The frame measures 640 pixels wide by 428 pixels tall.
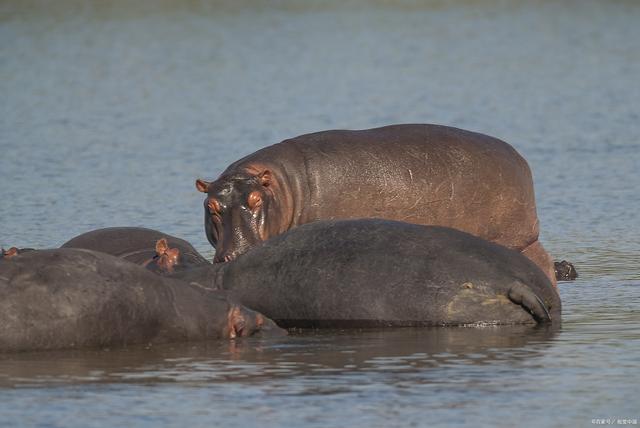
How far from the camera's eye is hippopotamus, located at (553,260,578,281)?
12.3 metres

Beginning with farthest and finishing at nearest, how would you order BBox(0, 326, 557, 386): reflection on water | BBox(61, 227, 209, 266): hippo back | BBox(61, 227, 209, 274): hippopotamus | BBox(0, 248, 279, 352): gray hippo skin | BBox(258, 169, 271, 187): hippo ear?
1. BBox(258, 169, 271, 187): hippo ear
2. BBox(61, 227, 209, 266): hippo back
3. BBox(61, 227, 209, 274): hippopotamus
4. BBox(0, 248, 279, 352): gray hippo skin
5. BBox(0, 326, 557, 386): reflection on water

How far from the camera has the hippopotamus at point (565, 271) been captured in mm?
12289

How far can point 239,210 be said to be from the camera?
39.2 feet

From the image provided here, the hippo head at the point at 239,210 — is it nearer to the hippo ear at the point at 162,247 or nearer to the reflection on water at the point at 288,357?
the hippo ear at the point at 162,247

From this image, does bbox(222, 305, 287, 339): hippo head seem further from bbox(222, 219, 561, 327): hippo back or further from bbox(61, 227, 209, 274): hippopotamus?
bbox(61, 227, 209, 274): hippopotamus

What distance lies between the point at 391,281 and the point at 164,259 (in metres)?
1.59

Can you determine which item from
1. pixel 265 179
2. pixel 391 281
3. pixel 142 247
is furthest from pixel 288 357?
pixel 265 179

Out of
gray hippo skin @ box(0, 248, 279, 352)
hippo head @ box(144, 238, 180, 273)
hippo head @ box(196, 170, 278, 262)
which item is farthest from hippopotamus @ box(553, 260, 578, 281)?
gray hippo skin @ box(0, 248, 279, 352)

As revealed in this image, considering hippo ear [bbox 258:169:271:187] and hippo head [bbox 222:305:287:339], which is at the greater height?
hippo ear [bbox 258:169:271:187]

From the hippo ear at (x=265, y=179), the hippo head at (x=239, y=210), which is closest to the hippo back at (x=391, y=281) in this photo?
the hippo head at (x=239, y=210)

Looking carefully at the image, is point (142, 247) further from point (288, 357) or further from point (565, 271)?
point (565, 271)

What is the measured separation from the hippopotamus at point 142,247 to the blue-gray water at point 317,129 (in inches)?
49.5

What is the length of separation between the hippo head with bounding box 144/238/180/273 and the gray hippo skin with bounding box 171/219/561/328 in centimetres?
32

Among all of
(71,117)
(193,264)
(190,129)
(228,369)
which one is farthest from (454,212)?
(71,117)
